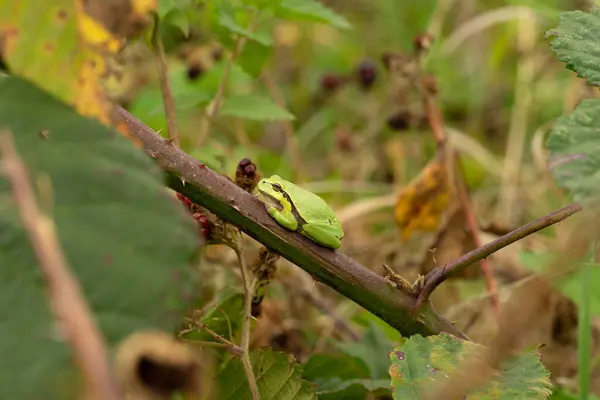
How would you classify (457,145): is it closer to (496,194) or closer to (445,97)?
(496,194)

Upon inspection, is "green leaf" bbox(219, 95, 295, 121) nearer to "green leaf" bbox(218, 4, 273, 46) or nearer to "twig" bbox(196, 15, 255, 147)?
"twig" bbox(196, 15, 255, 147)

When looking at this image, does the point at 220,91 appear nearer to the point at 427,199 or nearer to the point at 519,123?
the point at 427,199

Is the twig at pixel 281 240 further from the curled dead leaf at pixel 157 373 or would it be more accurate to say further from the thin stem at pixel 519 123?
the thin stem at pixel 519 123

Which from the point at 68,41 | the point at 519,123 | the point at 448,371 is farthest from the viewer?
the point at 519,123

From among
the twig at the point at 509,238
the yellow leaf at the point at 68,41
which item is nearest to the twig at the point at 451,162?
the twig at the point at 509,238

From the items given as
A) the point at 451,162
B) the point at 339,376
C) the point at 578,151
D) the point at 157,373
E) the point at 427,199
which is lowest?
the point at 339,376

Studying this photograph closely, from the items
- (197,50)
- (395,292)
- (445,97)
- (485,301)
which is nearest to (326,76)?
(197,50)

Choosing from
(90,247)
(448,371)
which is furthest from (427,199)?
(90,247)
